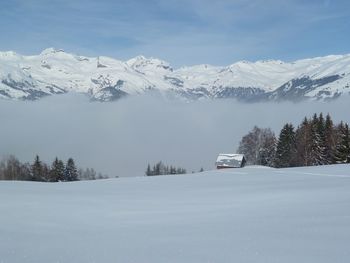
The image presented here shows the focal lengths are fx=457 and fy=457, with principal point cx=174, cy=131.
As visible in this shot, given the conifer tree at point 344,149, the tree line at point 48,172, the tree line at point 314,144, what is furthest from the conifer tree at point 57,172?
the conifer tree at point 344,149

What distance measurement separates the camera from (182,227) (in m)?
11.6

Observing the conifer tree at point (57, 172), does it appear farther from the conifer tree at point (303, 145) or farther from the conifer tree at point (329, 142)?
the conifer tree at point (329, 142)

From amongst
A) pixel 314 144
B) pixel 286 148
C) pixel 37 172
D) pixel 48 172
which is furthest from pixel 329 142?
pixel 37 172

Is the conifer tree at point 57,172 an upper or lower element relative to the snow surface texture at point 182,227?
upper

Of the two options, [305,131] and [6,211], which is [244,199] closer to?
[6,211]

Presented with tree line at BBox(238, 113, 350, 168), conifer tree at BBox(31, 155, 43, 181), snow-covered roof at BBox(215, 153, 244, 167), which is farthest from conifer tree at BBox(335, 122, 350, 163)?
conifer tree at BBox(31, 155, 43, 181)

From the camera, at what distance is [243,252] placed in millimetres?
8570

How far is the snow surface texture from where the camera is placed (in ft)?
28.2

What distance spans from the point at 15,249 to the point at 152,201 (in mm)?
8741

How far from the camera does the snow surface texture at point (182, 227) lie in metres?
8.59

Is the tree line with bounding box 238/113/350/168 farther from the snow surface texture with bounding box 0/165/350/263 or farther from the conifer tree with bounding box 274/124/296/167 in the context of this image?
the snow surface texture with bounding box 0/165/350/263

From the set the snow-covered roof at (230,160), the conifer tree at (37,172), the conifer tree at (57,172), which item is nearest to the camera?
the snow-covered roof at (230,160)

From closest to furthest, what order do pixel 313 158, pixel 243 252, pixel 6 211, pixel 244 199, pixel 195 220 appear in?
pixel 243 252 → pixel 195 220 → pixel 6 211 → pixel 244 199 → pixel 313 158

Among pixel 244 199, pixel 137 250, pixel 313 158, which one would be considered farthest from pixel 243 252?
pixel 313 158
